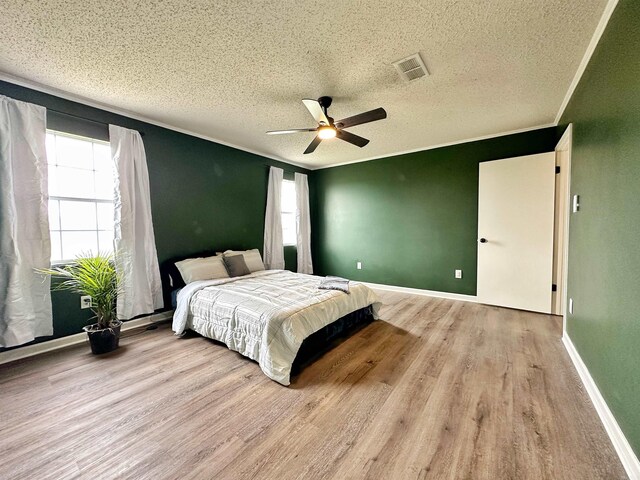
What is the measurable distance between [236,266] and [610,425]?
11.8ft

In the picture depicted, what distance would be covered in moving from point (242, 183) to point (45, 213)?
2.40m

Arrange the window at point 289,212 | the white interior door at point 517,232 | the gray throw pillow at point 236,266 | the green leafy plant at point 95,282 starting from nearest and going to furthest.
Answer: the green leafy plant at point 95,282 → the white interior door at point 517,232 → the gray throw pillow at point 236,266 → the window at point 289,212

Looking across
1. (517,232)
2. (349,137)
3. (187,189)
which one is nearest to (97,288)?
(187,189)

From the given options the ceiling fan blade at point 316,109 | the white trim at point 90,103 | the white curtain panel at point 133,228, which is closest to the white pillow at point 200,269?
the white curtain panel at point 133,228

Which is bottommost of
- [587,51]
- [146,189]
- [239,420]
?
[239,420]

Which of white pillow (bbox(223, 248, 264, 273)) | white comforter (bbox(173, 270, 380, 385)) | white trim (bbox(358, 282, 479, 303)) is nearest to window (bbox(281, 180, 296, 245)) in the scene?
white pillow (bbox(223, 248, 264, 273))

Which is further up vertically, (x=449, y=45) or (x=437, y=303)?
(x=449, y=45)

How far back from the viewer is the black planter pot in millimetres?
2451

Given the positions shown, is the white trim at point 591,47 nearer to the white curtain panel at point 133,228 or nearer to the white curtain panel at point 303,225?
the white curtain panel at point 303,225

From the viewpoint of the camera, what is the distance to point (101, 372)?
85.0 inches

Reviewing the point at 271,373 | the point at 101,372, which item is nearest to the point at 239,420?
the point at 271,373

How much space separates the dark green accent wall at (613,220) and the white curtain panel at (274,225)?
3.94 metres

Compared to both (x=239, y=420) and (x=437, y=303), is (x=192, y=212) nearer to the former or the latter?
(x=239, y=420)

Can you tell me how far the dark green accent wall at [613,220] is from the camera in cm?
129
